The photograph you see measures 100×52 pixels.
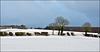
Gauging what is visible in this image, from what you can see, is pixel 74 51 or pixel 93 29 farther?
pixel 93 29

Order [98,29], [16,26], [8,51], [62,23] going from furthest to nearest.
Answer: [16,26] < [98,29] < [62,23] < [8,51]

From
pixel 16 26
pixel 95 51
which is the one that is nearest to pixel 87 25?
pixel 95 51

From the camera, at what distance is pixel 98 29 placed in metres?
32.6

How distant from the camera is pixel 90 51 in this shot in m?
6.83

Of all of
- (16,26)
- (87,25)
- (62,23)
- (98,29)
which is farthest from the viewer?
(16,26)

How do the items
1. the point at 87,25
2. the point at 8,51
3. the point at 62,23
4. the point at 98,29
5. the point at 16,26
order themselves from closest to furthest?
the point at 8,51
the point at 62,23
the point at 87,25
the point at 98,29
the point at 16,26

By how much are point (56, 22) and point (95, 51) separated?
16.9 metres

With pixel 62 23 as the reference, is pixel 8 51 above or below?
below

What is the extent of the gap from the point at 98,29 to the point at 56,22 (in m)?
15.2

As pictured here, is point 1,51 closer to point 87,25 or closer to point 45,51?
point 45,51

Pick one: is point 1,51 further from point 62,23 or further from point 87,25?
point 87,25

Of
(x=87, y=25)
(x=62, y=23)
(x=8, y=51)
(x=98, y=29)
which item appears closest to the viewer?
(x=8, y=51)

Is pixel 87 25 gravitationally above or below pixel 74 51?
above

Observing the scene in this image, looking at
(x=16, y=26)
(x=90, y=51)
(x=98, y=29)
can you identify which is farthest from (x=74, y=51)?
(x=16, y=26)
